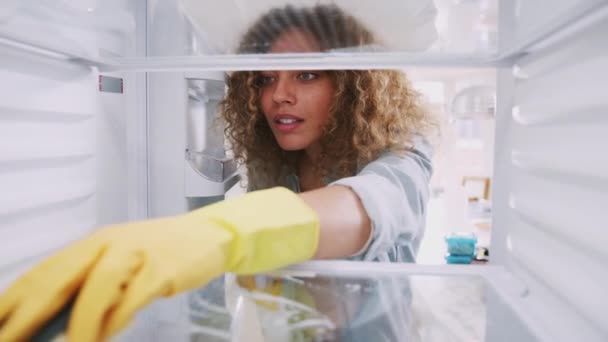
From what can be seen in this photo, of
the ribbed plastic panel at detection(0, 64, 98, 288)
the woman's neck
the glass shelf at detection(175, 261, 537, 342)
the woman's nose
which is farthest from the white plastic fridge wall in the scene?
the woman's neck

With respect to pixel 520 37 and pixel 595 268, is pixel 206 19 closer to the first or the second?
pixel 520 37

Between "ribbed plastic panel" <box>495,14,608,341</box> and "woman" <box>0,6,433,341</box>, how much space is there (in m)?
0.22

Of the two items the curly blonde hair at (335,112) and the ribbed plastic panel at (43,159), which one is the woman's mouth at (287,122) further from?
the ribbed plastic panel at (43,159)

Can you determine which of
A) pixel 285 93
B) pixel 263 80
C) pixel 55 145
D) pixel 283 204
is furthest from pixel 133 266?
pixel 263 80

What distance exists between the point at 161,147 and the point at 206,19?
397 mm

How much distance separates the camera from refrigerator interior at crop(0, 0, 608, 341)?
54cm

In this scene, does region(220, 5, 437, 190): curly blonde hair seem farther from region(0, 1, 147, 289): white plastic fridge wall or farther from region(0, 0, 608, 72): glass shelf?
region(0, 1, 147, 289): white plastic fridge wall

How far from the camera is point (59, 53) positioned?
0.73 meters

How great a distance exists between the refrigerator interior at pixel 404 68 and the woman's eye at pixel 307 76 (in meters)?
0.41

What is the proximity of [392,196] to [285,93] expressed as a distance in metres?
0.57

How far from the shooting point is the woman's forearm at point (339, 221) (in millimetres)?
663

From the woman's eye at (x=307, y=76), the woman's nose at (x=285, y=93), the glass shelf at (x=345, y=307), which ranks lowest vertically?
the glass shelf at (x=345, y=307)

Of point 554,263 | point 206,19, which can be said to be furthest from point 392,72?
point 554,263

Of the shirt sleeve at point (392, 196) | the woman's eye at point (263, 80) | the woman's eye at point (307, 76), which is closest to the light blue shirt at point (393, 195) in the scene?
the shirt sleeve at point (392, 196)
